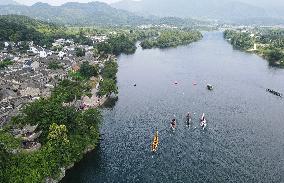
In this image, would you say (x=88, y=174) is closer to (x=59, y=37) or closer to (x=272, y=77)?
(x=272, y=77)

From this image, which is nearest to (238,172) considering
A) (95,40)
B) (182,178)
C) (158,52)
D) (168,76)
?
(182,178)

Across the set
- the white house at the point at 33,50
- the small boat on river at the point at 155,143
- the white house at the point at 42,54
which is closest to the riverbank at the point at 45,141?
the small boat on river at the point at 155,143

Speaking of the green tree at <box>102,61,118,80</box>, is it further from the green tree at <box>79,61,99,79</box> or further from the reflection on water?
the reflection on water

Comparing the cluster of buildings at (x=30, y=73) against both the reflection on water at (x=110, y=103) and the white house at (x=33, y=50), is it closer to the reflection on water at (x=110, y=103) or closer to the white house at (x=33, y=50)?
the white house at (x=33, y=50)

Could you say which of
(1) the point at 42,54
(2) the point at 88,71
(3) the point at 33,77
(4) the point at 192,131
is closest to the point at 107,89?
(2) the point at 88,71

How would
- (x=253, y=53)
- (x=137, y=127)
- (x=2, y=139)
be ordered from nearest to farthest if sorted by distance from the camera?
1. (x=2, y=139)
2. (x=137, y=127)
3. (x=253, y=53)

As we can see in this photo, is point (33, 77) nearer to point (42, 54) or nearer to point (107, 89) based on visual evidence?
point (107, 89)
